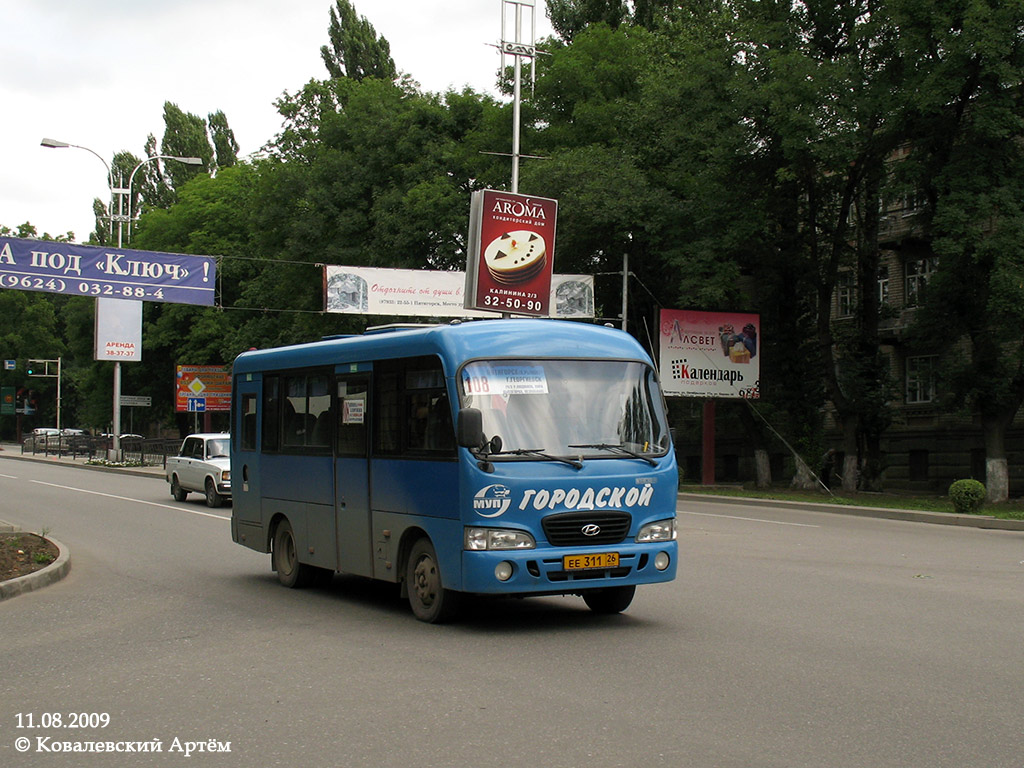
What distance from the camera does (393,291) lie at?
4331 cm

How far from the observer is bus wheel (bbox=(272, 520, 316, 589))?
1315cm

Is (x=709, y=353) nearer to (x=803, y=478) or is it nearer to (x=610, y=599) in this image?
(x=803, y=478)

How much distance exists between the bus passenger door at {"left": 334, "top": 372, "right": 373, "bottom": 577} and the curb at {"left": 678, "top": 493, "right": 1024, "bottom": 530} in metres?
15.4

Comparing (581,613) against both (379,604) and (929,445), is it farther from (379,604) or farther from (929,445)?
(929,445)

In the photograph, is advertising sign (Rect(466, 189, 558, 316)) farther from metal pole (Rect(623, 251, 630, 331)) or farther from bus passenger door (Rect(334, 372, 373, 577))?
bus passenger door (Rect(334, 372, 373, 577))

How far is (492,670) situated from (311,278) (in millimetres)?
42651

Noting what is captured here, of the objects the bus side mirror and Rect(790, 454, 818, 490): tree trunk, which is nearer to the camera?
the bus side mirror

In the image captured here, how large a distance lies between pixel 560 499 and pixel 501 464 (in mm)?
557

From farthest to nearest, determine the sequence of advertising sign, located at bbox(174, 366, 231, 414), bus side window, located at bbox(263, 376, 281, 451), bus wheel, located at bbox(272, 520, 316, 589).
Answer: advertising sign, located at bbox(174, 366, 231, 414) < bus side window, located at bbox(263, 376, 281, 451) < bus wheel, located at bbox(272, 520, 316, 589)

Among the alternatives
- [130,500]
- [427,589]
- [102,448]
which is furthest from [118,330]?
[427,589]

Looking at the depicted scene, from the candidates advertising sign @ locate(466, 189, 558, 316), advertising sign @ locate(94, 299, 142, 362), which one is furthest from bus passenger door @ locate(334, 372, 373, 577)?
advertising sign @ locate(94, 299, 142, 362)

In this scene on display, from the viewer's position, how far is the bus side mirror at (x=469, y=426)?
960 centimetres

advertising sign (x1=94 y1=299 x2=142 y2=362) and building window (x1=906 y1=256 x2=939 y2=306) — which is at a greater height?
building window (x1=906 y1=256 x2=939 y2=306)

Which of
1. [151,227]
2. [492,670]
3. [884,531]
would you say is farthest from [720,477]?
[492,670]
